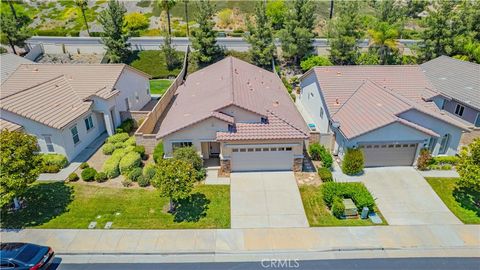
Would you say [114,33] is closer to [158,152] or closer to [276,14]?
[158,152]

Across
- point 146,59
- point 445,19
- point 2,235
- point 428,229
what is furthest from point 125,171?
point 445,19

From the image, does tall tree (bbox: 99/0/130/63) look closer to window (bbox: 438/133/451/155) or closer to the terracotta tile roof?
the terracotta tile roof

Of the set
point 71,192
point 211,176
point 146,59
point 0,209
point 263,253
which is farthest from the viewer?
point 146,59

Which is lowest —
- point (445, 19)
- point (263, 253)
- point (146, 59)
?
point (263, 253)

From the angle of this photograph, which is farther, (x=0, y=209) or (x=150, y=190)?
(x=150, y=190)

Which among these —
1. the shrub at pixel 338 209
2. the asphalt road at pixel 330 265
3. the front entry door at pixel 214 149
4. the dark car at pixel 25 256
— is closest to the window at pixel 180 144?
the front entry door at pixel 214 149

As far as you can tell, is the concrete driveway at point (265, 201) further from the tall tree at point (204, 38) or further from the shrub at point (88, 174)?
the tall tree at point (204, 38)

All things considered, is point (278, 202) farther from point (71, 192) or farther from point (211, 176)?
point (71, 192)
